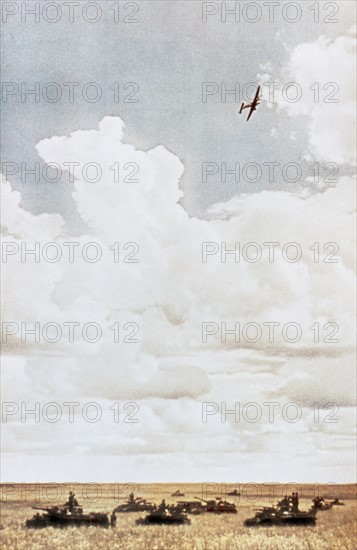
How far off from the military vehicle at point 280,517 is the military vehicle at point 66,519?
158cm

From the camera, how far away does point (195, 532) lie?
8336mm

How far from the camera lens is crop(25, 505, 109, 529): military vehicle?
8.38 meters

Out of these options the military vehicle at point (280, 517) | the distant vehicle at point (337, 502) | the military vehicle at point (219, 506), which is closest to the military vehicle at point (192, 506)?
the military vehicle at point (219, 506)

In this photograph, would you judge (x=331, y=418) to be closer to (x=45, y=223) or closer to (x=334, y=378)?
(x=334, y=378)

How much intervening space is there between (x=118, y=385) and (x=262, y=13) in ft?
14.5

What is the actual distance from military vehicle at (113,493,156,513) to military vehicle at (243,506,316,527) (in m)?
1.07

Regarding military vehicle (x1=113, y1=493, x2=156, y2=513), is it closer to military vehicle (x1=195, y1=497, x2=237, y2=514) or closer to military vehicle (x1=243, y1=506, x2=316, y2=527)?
military vehicle (x1=195, y1=497, x2=237, y2=514)

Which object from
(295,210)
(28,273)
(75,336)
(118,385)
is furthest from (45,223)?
(295,210)

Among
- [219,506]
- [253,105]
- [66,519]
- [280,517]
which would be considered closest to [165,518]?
[219,506]

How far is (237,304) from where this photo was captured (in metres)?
8.70

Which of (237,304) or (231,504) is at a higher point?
(237,304)

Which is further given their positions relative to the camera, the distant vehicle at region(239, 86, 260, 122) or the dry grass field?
the distant vehicle at region(239, 86, 260, 122)

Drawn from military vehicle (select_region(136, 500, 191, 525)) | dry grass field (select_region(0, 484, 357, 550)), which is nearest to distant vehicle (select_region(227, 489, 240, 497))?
Result: dry grass field (select_region(0, 484, 357, 550))

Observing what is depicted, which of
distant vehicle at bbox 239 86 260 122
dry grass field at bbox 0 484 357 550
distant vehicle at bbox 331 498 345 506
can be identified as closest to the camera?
dry grass field at bbox 0 484 357 550
